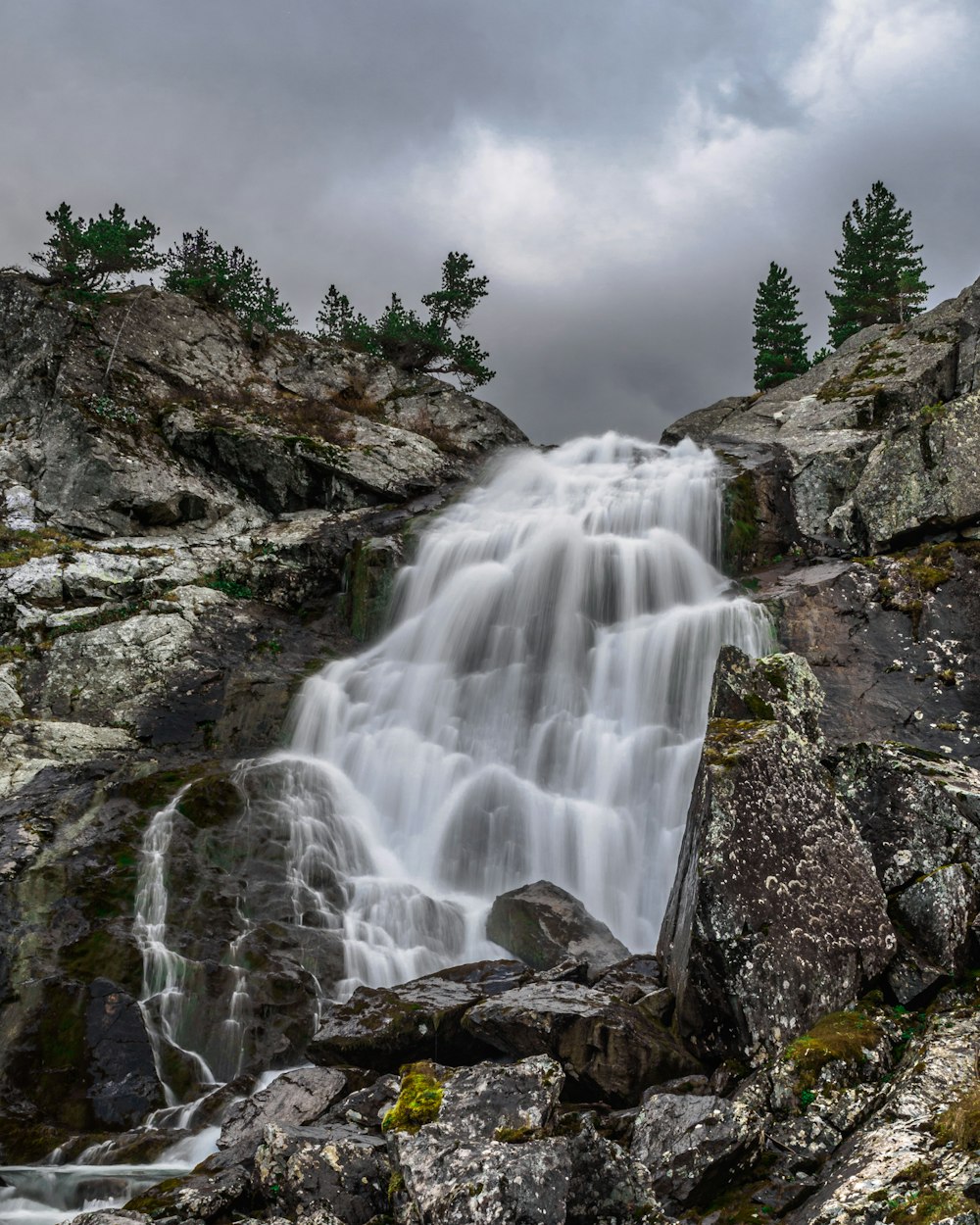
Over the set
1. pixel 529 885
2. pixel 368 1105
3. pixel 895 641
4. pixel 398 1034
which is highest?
pixel 895 641

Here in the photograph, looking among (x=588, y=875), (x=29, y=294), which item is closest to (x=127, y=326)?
(x=29, y=294)

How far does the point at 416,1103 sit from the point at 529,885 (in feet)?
19.1

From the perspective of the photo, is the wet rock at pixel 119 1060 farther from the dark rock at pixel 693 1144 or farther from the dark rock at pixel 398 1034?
the dark rock at pixel 693 1144

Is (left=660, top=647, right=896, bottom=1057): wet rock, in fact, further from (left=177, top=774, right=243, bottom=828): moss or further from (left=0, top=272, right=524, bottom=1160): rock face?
(left=177, top=774, right=243, bottom=828): moss

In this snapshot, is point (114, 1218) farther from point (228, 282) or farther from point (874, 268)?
point (874, 268)

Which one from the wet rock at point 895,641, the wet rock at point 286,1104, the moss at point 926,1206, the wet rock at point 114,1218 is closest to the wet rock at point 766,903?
the moss at point 926,1206

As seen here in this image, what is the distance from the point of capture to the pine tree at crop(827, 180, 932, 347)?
129 ft

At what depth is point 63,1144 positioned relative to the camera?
8312 mm

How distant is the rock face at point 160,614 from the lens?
10031mm

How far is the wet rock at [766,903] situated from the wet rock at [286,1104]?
10.6 feet

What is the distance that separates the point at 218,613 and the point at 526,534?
815cm

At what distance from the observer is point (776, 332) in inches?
1574

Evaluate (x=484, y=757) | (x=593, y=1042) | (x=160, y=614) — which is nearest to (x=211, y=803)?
(x=484, y=757)

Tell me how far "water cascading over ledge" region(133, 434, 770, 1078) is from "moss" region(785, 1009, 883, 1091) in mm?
5501
